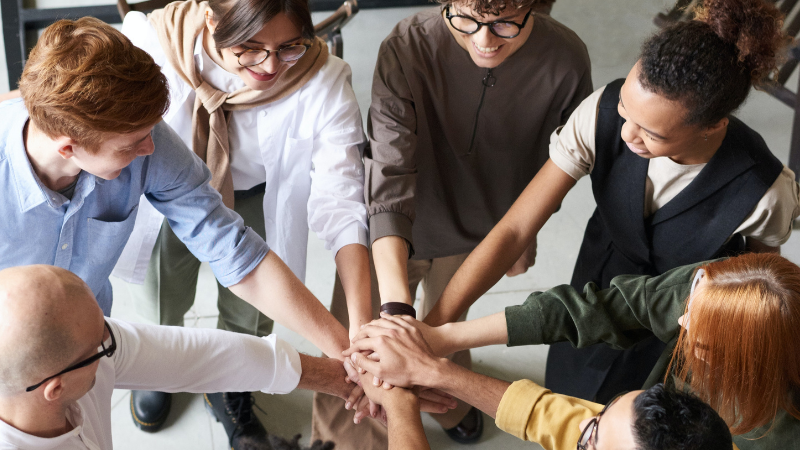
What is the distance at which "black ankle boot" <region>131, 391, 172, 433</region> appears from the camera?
234 centimetres

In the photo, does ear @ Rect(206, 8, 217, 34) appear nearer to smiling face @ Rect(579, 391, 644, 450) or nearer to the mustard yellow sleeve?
the mustard yellow sleeve

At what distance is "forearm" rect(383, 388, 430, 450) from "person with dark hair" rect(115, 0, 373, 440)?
0.81 ft

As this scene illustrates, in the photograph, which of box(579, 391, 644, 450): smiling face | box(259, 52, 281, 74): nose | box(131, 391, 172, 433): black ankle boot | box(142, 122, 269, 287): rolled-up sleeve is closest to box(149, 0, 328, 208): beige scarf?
box(259, 52, 281, 74): nose

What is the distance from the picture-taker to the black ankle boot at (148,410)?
7.68 feet

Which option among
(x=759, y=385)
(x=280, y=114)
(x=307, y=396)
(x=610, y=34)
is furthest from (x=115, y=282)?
(x=610, y=34)

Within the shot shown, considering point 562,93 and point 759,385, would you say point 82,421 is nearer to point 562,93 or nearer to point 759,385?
point 759,385

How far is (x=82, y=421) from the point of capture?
1241 millimetres

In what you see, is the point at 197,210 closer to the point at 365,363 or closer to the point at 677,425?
the point at 365,363

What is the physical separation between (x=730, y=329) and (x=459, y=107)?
2.97ft

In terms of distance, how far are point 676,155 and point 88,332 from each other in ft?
4.10

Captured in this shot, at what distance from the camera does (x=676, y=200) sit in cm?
159

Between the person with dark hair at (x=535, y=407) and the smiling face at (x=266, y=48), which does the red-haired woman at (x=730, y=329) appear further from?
the smiling face at (x=266, y=48)

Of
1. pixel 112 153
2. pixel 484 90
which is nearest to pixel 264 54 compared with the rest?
pixel 112 153

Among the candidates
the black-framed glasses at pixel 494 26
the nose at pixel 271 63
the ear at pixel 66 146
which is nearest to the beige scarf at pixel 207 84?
the nose at pixel 271 63
